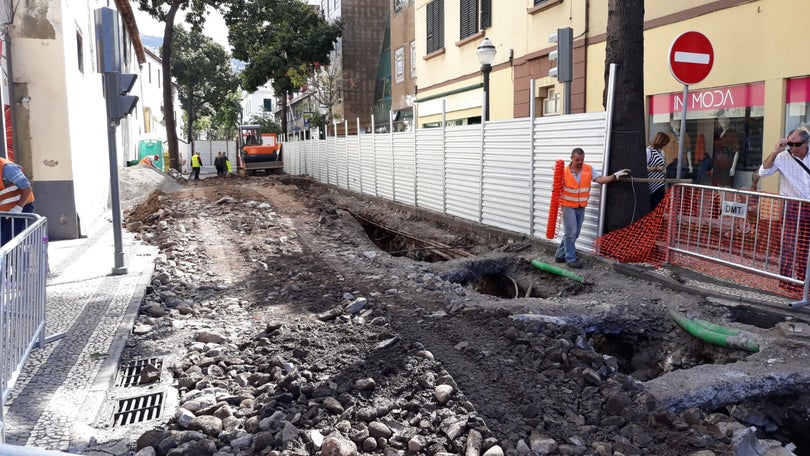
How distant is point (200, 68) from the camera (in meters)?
54.2

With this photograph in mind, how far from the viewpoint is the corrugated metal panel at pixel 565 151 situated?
8781mm

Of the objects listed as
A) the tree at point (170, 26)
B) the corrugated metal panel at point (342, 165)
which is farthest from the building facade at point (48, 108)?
the tree at point (170, 26)

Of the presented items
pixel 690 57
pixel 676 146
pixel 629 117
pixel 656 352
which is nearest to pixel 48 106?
pixel 629 117

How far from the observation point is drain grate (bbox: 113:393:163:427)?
4.35 m

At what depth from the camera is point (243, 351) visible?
564 cm

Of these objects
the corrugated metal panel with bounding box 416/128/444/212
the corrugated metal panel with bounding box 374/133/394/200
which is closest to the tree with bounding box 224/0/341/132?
the corrugated metal panel with bounding box 374/133/394/200

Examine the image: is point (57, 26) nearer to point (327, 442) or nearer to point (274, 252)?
point (274, 252)

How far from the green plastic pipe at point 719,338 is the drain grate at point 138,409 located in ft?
14.5

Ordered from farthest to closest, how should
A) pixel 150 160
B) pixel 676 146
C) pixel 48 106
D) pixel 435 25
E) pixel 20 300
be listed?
pixel 150 160, pixel 435 25, pixel 676 146, pixel 48 106, pixel 20 300

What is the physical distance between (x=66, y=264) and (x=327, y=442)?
6991mm

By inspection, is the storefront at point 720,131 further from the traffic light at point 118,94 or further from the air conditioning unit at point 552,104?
the traffic light at point 118,94

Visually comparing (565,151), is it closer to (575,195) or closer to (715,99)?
(575,195)

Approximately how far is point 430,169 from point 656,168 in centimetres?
608

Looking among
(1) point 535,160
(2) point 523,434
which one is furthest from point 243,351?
(1) point 535,160
